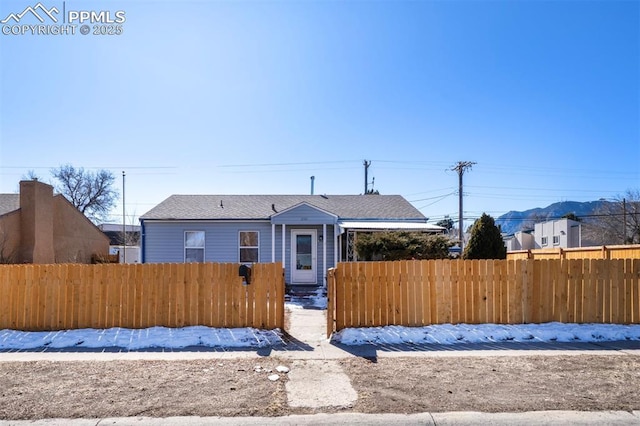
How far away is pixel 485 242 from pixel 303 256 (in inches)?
273

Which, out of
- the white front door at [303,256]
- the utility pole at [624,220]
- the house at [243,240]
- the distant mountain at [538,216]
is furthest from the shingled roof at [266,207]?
the utility pole at [624,220]

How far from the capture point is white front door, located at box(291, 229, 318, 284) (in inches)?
621

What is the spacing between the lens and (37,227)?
19688 millimetres

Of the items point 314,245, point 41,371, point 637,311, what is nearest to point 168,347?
point 41,371

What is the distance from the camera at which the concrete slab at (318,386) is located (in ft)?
14.0

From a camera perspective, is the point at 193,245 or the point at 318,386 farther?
the point at 193,245

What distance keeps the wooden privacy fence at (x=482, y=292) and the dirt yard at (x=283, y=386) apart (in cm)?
159

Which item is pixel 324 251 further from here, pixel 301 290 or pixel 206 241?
pixel 206 241

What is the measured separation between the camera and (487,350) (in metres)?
6.32

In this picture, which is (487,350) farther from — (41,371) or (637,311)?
(41,371)

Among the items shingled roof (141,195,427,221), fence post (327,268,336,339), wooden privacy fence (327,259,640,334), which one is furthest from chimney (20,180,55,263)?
wooden privacy fence (327,259,640,334)

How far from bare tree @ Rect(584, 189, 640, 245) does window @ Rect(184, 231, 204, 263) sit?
3700 centimetres

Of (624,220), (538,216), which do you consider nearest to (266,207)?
(624,220)

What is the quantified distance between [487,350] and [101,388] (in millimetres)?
5487
